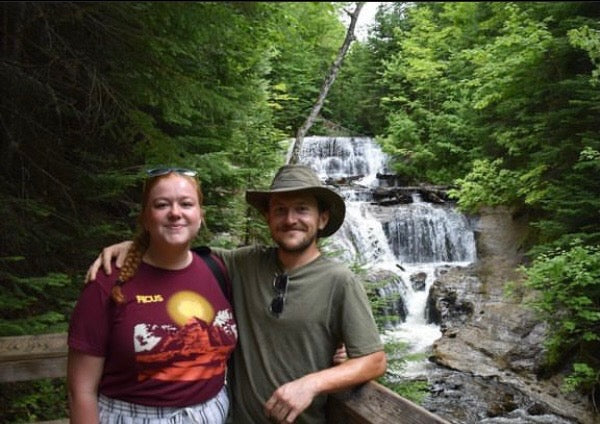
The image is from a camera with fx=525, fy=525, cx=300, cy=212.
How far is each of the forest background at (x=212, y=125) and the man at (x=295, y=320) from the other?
0.85 meters

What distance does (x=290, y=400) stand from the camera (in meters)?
1.97

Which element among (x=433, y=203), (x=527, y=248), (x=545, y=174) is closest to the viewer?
(x=545, y=174)

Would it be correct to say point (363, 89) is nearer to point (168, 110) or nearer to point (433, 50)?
point (433, 50)

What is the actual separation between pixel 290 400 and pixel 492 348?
8875 millimetres

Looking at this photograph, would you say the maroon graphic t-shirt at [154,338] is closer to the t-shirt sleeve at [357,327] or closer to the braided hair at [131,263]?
the braided hair at [131,263]

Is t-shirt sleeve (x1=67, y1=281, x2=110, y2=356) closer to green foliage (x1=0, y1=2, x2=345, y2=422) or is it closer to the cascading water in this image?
green foliage (x1=0, y1=2, x2=345, y2=422)

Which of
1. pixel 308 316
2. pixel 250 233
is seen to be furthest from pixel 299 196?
pixel 250 233

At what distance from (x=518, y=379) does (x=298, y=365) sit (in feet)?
26.2

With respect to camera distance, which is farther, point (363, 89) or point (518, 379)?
point (363, 89)

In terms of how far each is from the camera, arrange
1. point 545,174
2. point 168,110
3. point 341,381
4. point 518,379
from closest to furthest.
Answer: point 341,381
point 168,110
point 518,379
point 545,174

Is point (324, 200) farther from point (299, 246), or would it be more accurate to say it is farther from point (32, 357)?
point (32, 357)

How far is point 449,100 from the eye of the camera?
19.1 meters

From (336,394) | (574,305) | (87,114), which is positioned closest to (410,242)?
(574,305)

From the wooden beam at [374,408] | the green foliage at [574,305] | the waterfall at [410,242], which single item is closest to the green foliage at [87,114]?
the wooden beam at [374,408]
